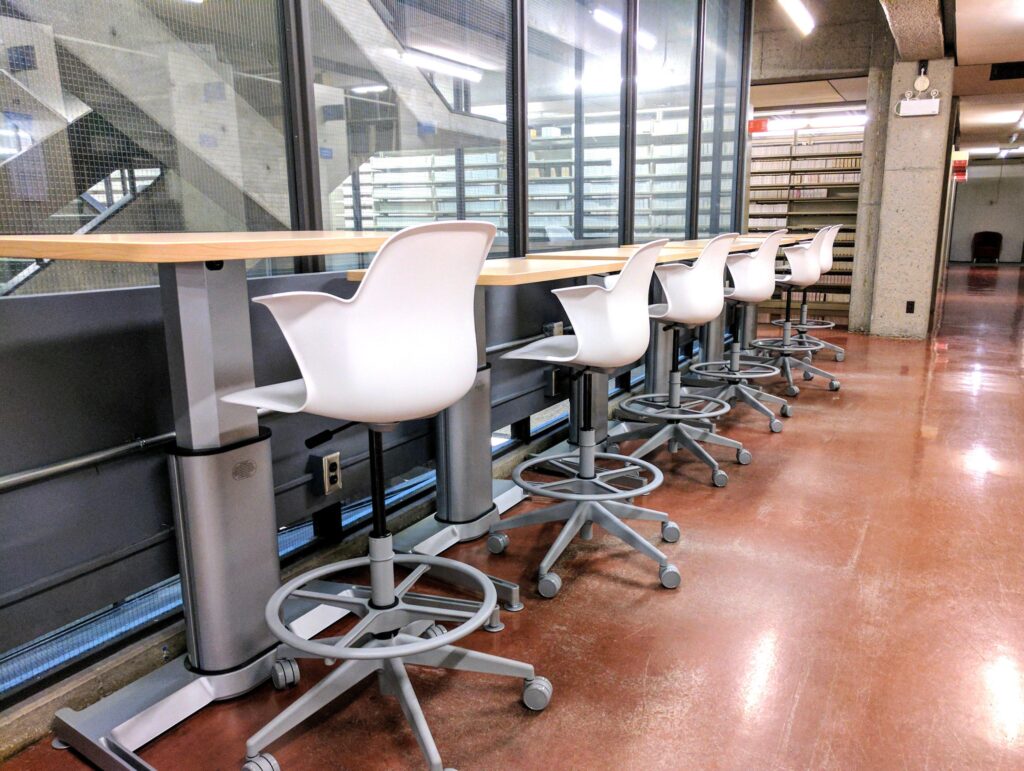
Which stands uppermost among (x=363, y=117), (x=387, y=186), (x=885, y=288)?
(x=363, y=117)

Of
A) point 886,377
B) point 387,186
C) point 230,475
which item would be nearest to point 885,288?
point 886,377

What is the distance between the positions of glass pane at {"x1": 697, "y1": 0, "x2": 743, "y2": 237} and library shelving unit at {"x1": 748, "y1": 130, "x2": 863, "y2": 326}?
2752mm

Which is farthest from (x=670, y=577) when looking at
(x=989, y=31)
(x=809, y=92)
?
(x=809, y=92)

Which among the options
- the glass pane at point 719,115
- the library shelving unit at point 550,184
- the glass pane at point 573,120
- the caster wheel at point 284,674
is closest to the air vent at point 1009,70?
the glass pane at point 719,115

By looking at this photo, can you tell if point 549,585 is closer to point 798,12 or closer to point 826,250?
point 826,250

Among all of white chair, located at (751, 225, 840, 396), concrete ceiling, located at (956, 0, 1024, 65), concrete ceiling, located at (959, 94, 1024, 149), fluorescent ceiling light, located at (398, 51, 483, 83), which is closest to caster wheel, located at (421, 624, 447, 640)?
fluorescent ceiling light, located at (398, 51, 483, 83)

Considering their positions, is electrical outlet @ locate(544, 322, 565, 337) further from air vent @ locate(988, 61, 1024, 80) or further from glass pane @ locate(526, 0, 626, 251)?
air vent @ locate(988, 61, 1024, 80)

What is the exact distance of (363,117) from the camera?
284cm

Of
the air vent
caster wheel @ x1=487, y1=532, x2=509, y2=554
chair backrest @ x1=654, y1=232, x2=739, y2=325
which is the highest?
the air vent

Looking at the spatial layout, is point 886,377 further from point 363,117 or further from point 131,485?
point 131,485

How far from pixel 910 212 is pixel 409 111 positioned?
6.23 metres

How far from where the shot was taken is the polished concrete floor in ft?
5.71

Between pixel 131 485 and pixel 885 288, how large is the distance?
7.64 metres

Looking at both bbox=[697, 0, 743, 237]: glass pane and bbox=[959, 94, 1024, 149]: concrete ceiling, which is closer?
bbox=[697, 0, 743, 237]: glass pane
